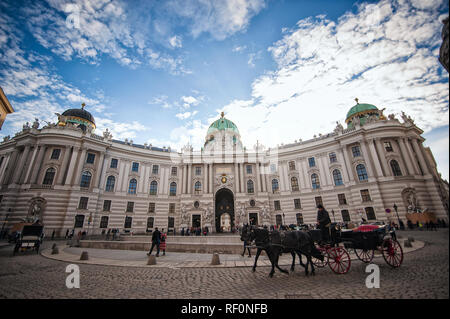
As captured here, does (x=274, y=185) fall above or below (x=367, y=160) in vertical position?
below

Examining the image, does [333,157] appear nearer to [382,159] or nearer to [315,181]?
[315,181]

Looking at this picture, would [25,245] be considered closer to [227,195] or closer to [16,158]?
[16,158]

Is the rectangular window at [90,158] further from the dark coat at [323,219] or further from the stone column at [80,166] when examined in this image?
the dark coat at [323,219]

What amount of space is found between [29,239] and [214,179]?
2810cm

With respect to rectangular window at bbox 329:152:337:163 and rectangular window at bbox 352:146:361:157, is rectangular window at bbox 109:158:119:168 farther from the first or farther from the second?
rectangular window at bbox 352:146:361:157

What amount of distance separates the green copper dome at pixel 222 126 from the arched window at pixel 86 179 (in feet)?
89.0

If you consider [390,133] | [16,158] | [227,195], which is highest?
[390,133]

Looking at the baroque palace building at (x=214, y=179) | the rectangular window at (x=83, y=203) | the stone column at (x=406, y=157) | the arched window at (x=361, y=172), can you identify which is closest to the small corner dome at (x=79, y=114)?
the baroque palace building at (x=214, y=179)

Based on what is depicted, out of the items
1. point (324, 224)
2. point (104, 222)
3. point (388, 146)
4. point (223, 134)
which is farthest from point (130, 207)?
point (388, 146)

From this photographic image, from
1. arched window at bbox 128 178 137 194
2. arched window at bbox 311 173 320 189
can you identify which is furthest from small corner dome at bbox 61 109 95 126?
arched window at bbox 311 173 320 189

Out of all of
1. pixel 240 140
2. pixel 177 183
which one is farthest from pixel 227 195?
pixel 240 140

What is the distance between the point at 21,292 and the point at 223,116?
155ft

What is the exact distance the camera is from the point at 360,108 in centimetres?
3691

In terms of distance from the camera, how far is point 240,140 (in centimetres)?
4838
